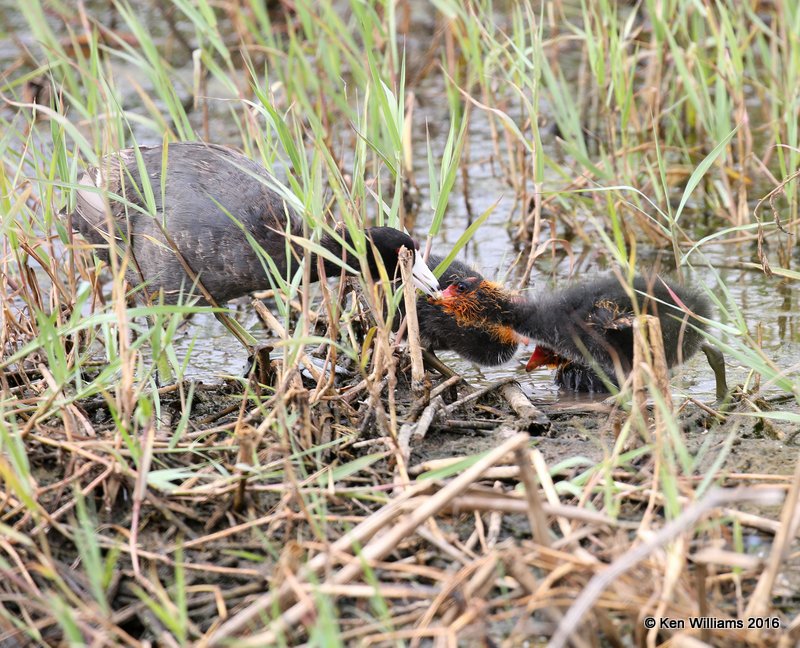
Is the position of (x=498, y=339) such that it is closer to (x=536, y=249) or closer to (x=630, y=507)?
(x=536, y=249)

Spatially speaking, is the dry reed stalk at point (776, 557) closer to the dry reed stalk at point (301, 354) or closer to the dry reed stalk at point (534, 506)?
the dry reed stalk at point (534, 506)

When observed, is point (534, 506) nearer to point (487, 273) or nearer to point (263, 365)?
point (263, 365)

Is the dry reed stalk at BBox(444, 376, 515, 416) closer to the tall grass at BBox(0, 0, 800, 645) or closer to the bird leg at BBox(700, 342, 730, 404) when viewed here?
the tall grass at BBox(0, 0, 800, 645)

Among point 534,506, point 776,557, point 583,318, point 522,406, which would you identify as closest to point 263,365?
point 522,406

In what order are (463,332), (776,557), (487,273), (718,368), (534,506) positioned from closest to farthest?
(776,557) < (534,506) < (718,368) < (463,332) < (487,273)

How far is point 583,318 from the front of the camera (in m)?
3.87

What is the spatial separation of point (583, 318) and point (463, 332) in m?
0.44

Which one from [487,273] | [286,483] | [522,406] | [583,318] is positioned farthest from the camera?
[487,273]

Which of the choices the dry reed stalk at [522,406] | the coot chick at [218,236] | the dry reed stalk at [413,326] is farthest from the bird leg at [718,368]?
the dry reed stalk at [413,326]

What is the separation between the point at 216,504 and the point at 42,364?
38.5 inches

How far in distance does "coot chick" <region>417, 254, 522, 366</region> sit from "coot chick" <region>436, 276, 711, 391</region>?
2 cm

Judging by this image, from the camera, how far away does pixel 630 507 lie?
2.73m

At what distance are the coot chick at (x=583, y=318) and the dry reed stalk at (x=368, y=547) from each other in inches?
61.6

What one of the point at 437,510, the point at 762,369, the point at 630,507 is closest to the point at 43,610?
the point at 437,510
